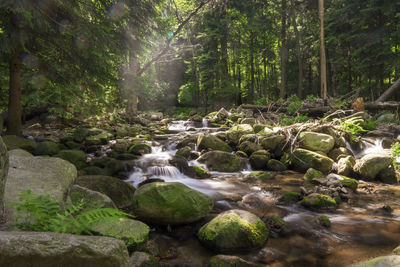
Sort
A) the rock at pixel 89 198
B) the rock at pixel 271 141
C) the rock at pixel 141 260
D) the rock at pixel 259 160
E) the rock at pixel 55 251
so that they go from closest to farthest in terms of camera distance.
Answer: the rock at pixel 55 251, the rock at pixel 141 260, the rock at pixel 89 198, the rock at pixel 259 160, the rock at pixel 271 141

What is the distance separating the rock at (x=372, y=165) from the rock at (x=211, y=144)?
16.7 ft

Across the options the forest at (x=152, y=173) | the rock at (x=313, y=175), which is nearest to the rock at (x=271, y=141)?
the forest at (x=152, y=173)

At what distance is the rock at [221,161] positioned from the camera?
9297 millimetres

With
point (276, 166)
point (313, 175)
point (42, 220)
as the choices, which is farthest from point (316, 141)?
point (42, 220)

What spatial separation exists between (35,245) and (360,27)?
25773 millimetres

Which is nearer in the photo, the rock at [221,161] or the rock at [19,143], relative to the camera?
the rock at [19,143]

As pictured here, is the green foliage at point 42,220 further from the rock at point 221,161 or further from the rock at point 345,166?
the rock at point 345,166

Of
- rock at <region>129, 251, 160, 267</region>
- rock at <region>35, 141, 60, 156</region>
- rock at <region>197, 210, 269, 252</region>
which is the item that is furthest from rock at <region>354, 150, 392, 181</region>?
rock at <region>35, 141, 60, 156</region>

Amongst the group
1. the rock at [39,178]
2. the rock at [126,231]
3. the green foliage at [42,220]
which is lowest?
the rock at [126,231]

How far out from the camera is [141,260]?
3271mm

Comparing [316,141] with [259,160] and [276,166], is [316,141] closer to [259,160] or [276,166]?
[276,166]

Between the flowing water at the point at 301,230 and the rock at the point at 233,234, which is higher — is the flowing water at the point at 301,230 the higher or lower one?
the lower one

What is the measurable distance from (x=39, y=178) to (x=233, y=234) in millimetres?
2990

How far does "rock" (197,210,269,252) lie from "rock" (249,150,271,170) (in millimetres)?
5303
